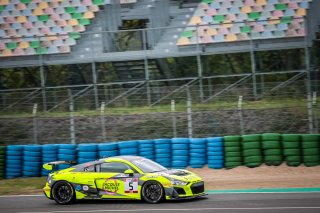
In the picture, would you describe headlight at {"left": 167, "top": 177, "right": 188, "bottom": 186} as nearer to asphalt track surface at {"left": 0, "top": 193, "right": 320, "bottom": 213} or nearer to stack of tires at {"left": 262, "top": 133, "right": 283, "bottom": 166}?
asphalt track surface at {"left": 0, "top": 193, "right": 320, "bottom": 213}

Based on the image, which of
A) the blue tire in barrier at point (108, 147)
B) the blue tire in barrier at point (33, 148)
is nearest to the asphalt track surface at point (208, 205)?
the blue tire in barrier at point (108, 147)

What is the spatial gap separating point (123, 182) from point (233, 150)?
18.4ft

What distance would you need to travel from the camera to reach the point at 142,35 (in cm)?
2578

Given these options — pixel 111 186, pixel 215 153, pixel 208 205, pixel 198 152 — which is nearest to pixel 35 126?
pixel 198 152

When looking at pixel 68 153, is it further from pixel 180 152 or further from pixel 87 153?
pixel 180 152

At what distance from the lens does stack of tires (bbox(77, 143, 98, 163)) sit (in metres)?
20.1

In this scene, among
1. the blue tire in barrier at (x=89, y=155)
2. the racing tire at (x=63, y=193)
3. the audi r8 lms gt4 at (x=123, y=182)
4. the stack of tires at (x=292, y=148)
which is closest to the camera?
the audi r8 lms gt4 at (x=123, y=182)

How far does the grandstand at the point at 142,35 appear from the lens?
950 inches

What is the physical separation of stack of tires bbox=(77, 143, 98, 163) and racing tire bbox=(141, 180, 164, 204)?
5.93 metres

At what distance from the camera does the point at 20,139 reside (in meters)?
22.8

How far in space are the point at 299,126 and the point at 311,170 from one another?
230 centimetres

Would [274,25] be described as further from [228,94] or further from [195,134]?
[195,134]

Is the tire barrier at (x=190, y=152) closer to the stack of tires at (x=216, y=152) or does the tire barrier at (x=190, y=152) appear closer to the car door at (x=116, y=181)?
the stack of tires at (x=216, y=152)

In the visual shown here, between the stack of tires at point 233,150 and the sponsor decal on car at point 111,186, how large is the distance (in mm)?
5544
